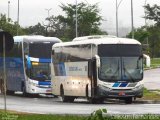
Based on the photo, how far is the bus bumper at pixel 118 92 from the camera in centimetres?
2978

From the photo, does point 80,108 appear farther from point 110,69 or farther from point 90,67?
point 90,67

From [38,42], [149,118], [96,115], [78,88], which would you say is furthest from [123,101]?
[96,115]

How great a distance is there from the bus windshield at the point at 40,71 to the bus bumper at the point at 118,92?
842cm

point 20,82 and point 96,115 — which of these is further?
point 20,82

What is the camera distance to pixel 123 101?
1335 inches

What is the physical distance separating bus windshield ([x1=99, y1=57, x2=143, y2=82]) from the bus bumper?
47 cm

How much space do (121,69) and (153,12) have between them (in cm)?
9168

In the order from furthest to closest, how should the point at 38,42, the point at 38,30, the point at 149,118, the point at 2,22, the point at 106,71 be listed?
the point at 38,30
the point at 2,22
the point at 38,42
the point at 106,71
the point at 149,118

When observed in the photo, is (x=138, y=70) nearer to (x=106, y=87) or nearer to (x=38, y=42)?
(x=106, y=87)

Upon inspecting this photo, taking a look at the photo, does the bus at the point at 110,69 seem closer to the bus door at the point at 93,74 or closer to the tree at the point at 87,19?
the bus door at the point at 93,74

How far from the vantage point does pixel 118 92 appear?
29.9m

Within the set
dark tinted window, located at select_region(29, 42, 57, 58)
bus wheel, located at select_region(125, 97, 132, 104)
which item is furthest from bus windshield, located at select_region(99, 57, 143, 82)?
dark tinted window, located at select_region(29, 42, 57, 58)

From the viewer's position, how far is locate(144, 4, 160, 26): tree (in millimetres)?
119631

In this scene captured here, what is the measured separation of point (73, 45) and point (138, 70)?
4.10 meters
